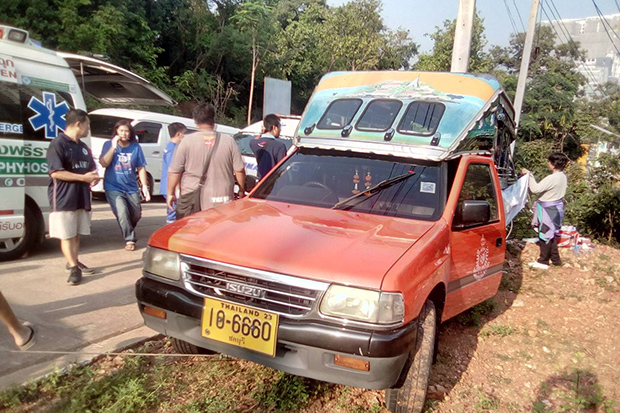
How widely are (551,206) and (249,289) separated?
538 centimetres

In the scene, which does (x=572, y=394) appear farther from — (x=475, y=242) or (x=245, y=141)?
(x=245, y=141)

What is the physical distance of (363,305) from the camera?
247 cm

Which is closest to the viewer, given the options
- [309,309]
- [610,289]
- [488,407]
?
[309,309]

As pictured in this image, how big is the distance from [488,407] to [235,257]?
2.04m

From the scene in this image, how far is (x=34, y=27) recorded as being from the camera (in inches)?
551

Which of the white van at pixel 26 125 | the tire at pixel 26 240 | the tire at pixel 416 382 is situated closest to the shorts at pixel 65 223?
the white van at pixel 26 125

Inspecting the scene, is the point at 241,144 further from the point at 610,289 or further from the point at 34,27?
the point at 34,27

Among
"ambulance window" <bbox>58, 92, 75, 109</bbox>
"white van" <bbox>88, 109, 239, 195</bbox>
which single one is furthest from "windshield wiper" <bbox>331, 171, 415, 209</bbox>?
"white van" <bbox>88, 109, 239, 195</bbox>

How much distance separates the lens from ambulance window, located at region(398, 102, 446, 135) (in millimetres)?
3955

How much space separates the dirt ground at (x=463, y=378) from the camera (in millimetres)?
2889

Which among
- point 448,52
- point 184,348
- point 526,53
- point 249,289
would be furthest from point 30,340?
point 448,52

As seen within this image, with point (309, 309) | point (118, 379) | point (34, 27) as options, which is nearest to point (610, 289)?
point (309, 309)

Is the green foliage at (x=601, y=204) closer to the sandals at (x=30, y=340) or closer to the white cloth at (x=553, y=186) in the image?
the white cloth at (x=553, y=186)

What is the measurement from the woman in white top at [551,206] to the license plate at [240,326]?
5.29 metres
